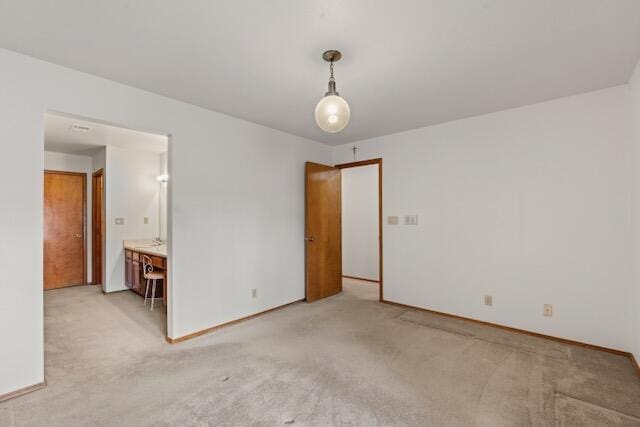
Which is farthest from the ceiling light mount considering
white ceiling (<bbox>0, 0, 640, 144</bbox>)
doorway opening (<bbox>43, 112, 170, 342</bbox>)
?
doorway opening (<bbox>43, 112, 170, 342</bbox>)

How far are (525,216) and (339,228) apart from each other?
8.57 ft

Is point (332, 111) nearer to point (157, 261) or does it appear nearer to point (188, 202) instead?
point (188, 202)

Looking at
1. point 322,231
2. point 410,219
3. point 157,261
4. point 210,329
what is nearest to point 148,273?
point 157,261

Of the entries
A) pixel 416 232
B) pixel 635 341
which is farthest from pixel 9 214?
pixel 635 341

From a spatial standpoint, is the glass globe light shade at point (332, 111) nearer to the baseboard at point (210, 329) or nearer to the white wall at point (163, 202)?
the baseboard at point (210, 329)

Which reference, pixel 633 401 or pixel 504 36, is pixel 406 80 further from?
pixel 633 401

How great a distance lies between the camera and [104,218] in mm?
5160

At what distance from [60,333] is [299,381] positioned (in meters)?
2.77

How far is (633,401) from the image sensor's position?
211cm

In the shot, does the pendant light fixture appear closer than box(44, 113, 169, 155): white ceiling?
Yes

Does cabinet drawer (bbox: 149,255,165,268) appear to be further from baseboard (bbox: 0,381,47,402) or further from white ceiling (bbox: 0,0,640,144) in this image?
white ceiling (bbox: 0,0,640,144)

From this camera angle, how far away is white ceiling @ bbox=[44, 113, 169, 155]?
12.8 feet

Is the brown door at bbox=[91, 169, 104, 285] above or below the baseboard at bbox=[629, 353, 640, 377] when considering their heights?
above

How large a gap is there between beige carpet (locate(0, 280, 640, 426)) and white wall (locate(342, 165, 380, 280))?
8.29 ft
